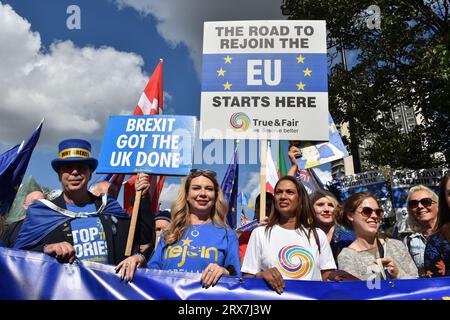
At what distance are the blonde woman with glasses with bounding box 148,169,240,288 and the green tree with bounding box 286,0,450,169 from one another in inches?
278

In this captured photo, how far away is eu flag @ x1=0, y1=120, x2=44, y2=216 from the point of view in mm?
5547

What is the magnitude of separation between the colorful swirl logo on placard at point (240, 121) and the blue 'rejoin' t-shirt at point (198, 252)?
60.1 inches

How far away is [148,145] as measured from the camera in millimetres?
4332

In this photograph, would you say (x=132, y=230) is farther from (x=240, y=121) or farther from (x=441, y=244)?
(x=441, y=244)

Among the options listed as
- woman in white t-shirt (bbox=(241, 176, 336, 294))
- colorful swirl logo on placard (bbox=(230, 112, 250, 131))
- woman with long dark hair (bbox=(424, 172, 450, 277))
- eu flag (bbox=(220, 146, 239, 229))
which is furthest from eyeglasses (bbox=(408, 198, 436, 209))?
eu flag (bbox=(220, 146, 239, 229))

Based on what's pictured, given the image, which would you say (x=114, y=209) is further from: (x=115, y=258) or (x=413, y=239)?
(x=413, y=239)

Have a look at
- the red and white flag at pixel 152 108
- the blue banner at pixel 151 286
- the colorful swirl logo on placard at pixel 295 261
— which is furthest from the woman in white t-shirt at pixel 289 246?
the red and white flag at pixel 152 108

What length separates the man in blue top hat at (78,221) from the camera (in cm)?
315

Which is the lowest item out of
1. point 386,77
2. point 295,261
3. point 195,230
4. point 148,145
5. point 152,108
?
point 295,261

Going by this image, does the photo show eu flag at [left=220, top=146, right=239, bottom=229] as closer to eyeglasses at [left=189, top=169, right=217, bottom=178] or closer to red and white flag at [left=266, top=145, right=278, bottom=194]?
red and white flag at [left=266, top=145, right=278, bottom=194]

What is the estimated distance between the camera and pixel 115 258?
10.8 feet

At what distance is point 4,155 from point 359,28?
8.09 metres

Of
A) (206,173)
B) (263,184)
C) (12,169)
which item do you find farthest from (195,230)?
(12,169)

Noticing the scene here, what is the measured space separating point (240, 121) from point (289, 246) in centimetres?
176
